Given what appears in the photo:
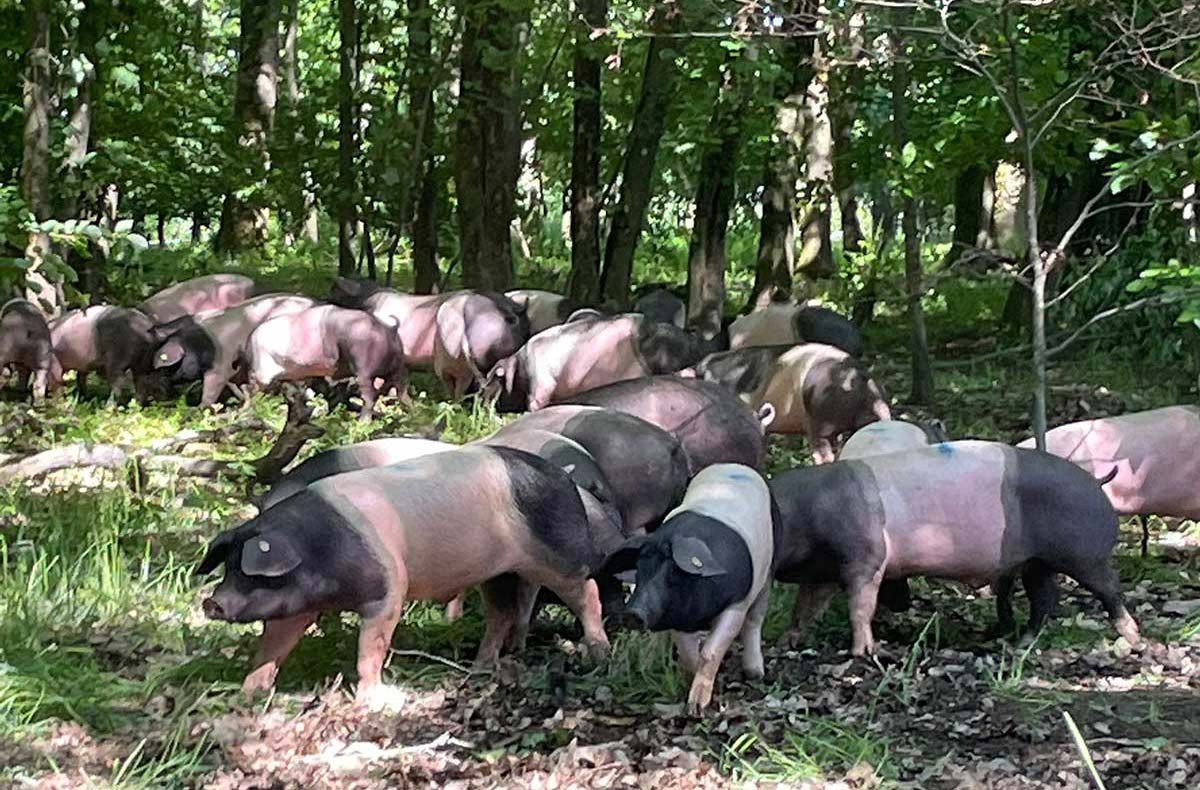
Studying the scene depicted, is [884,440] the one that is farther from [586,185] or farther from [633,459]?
[586,185]

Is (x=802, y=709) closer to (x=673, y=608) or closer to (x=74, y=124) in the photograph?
(x=673, y=608)

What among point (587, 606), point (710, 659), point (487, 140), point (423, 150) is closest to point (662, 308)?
point (487, 140)

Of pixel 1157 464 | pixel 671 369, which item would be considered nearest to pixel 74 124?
pixel 671 369

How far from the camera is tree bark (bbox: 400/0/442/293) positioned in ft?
44.8

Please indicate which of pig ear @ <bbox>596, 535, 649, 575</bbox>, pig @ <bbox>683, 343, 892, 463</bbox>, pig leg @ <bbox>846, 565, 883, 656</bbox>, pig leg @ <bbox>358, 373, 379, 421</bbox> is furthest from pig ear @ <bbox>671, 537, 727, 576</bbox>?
pig leg @ <bbox>358, 373, 379, 421</bbox>

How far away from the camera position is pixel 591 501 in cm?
531

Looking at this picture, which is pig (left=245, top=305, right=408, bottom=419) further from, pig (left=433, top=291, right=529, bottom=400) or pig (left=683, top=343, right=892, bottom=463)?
pig (left=683, top=343, right=892, bottom=463)

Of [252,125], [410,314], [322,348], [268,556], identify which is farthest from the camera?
[252,125]

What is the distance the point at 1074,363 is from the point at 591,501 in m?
7.53

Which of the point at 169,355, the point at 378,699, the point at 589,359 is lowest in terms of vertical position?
the point at 378,699

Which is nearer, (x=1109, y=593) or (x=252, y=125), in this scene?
(x=1109, y=593)

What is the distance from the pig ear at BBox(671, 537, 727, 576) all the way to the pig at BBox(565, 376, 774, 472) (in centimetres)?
205

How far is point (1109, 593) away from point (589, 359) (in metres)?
4.29

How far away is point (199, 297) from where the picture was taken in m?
13.1
